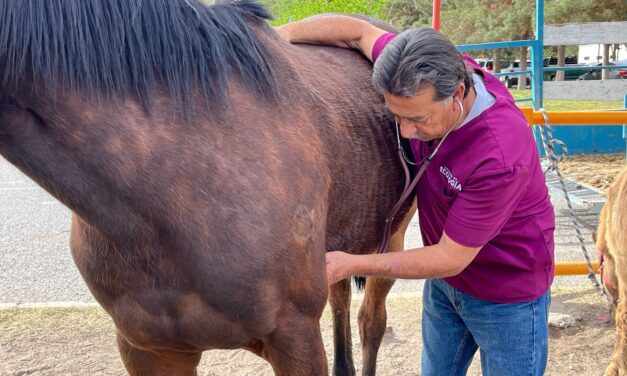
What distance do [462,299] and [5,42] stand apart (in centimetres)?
168

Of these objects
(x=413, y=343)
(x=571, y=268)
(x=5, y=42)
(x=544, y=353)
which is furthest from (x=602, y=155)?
(x=5, y=42)

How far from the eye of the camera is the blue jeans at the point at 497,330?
6.86 feet

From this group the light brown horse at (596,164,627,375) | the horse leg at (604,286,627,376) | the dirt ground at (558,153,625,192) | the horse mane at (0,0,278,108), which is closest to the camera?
the horse mane at (0,0,278,108)

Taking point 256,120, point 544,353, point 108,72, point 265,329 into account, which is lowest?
point 544,353

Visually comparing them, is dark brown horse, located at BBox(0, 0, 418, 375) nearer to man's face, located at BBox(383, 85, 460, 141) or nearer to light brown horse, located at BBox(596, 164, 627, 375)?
A: man's face, located at BBox(383, 85, 460, 141)

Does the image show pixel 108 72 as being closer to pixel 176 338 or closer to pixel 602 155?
pixel 176 338

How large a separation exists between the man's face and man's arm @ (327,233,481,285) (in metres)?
0.34

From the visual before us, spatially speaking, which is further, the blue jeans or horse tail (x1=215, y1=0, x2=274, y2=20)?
the blue jeans

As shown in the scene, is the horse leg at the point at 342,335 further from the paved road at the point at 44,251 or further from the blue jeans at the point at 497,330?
the paved road at the point at 44,251

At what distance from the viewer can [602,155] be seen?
9328 mm

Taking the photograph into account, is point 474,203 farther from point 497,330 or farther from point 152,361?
point 152,361

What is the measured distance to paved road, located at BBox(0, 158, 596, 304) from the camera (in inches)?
197

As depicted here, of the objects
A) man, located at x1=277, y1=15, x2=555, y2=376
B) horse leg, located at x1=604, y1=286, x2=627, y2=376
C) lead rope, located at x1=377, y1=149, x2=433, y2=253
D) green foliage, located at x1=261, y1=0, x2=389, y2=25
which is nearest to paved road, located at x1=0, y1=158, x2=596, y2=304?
horse leg, located at x1=604, y1=286, x2=627, y2=376

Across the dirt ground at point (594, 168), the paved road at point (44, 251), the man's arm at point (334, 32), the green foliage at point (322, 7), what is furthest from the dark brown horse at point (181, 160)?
the green foliage at point (322, 7)
